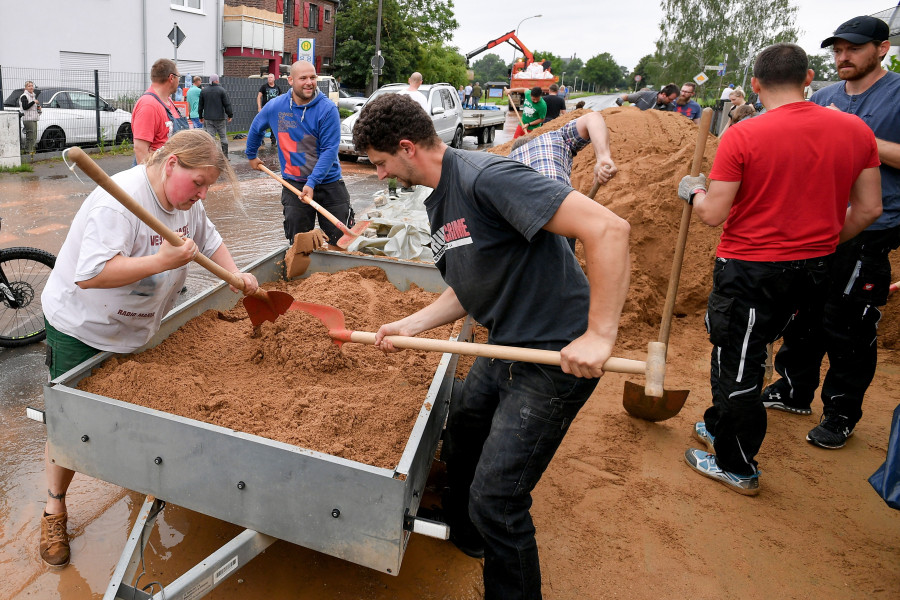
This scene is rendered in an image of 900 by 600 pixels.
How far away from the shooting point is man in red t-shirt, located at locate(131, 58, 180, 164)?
5371 mm

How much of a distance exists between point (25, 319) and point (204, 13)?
21966mm

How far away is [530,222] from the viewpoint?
191cm

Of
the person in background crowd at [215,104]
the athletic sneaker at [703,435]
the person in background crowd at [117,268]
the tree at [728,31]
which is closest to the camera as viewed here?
the person in background crowd at [117,268]

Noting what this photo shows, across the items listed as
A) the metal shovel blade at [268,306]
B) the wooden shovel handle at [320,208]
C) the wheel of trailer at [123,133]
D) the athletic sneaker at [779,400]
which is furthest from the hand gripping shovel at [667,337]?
the wheel of trailer at [123,133]

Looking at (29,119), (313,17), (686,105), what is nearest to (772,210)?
(686,105)

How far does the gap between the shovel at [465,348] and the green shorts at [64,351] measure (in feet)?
3.34

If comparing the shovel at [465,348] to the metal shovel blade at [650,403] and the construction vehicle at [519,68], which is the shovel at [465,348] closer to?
the metal shovel blade at [650,403]

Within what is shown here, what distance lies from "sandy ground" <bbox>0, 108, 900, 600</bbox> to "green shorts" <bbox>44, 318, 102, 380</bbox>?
0.81 metres

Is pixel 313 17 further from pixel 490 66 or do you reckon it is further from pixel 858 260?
pixel 490 66

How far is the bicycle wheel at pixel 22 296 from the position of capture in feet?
15.0

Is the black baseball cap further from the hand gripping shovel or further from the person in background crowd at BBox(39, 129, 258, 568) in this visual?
the person in background crowd at BBox(39, 129, 258, 568)

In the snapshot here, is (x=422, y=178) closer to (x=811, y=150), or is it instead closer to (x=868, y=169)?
(x=811, y=150)

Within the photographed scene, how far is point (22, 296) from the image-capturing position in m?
4.69

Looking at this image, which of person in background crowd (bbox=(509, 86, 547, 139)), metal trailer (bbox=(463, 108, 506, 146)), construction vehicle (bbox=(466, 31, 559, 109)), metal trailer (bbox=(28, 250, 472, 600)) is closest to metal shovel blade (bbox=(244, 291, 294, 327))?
metal trailer (bbox=(28, 250, 472, 600))
